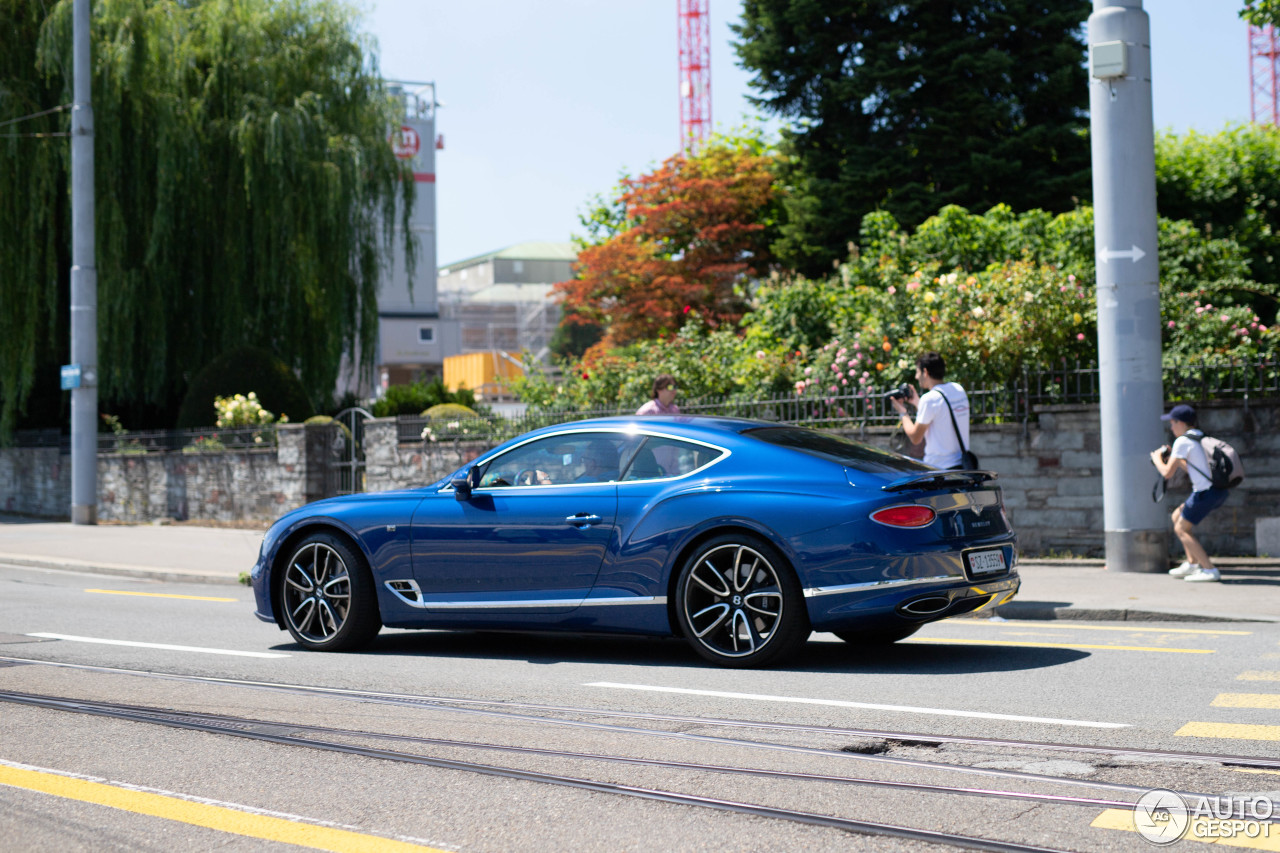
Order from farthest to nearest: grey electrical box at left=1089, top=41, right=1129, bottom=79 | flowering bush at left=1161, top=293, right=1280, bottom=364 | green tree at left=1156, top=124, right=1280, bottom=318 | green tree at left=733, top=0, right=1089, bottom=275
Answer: green tree at left=733, top=0, right=1089, bottom=275
green tree at left=1156, top=124, right=1280, bottom=318
flowering bush at left=1161, top=293, right=1280, bottom=364
grey electrical box at left=1089, top=41, right=1129, bottom=79

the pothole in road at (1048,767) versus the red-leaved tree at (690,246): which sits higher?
the red-leaved tree at (690,246)

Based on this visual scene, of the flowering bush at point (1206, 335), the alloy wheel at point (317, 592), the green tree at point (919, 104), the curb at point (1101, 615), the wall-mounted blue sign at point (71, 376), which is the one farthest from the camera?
the green tree at point (919, 104)

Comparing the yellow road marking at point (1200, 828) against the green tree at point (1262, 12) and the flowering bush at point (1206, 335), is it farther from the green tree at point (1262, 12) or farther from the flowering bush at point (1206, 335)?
the green tree at point (1262, 12)

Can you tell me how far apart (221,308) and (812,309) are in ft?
39.0

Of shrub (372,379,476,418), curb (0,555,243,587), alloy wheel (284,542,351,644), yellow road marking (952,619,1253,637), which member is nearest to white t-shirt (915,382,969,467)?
yellow road marking (952,619,1253,637)

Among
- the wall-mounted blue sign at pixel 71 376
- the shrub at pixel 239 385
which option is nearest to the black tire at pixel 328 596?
the wall-mounted blue sign at pixel 71 376

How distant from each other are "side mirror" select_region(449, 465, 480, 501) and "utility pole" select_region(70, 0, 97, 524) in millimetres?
16427

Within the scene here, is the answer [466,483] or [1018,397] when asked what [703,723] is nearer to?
[466,483]

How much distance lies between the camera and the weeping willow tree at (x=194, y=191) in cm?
2412

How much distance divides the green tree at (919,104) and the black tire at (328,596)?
63.3 ft

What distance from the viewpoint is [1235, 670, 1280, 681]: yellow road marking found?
6473 millimetres
